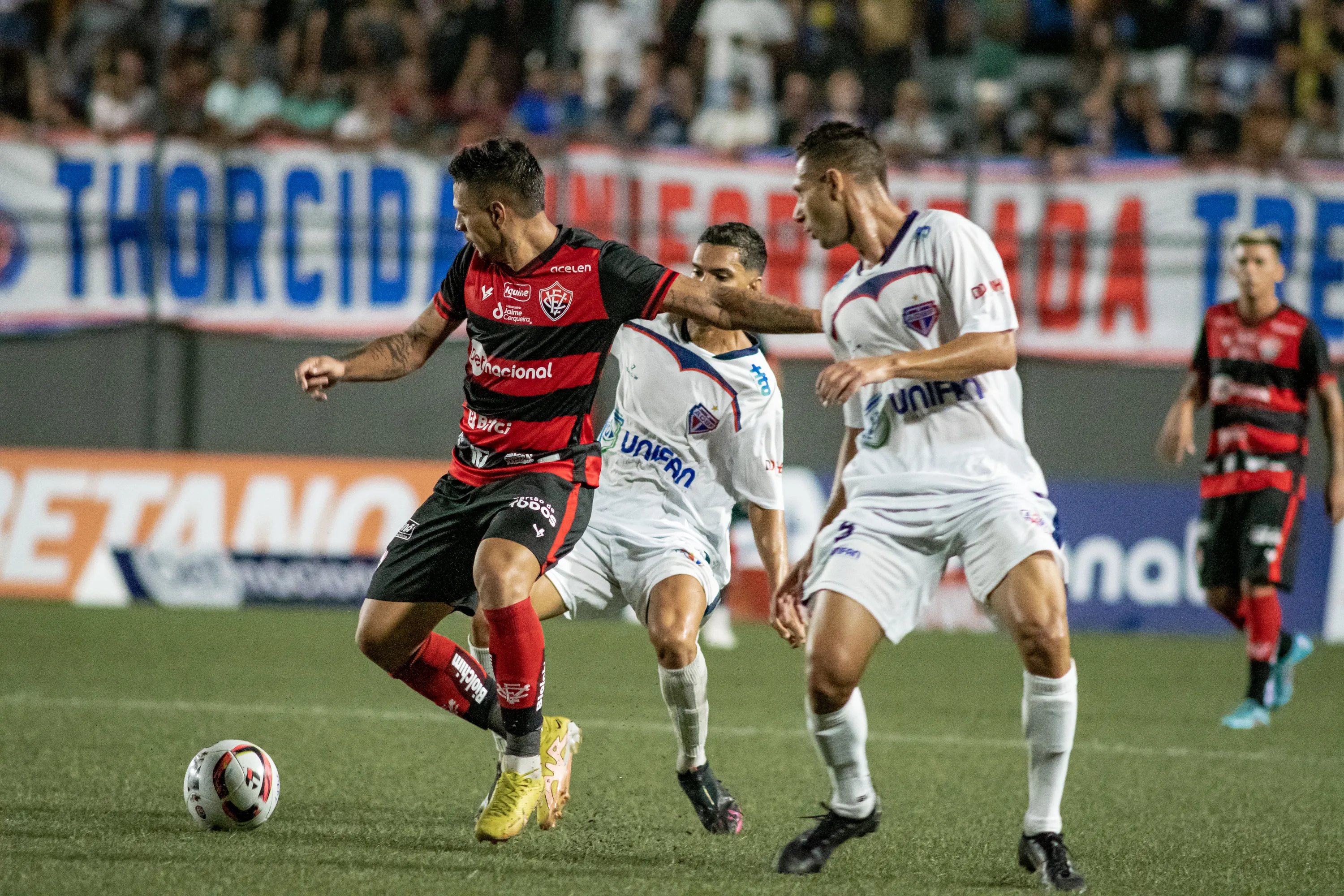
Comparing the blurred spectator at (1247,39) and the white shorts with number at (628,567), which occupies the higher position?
the blurred spectator at (1247,39)

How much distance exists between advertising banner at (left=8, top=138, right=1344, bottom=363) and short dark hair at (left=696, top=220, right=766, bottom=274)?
7925mm

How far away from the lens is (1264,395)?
865 centimetres

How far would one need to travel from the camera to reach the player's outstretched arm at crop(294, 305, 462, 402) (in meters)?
5.37

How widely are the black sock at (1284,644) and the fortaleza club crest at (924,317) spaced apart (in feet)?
15.5

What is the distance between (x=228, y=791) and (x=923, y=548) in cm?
220

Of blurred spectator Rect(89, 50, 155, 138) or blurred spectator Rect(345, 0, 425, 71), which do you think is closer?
blurred spectator Rect(89, 50, 155, 138)

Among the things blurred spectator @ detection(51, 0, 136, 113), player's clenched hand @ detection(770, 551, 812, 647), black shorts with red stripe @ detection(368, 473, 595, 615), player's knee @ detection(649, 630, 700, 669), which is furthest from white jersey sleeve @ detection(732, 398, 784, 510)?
blurred spectator @ detection(51, 0, 136, 113)

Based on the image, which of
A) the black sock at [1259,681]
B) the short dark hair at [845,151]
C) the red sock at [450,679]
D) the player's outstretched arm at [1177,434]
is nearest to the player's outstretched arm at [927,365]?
the short dark hair at [845,151]

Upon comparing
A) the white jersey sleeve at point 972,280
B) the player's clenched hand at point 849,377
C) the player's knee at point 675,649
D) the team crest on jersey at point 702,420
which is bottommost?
the player's knee at point 675,649

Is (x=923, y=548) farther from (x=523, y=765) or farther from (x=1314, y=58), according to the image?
(x=1314, y=58)

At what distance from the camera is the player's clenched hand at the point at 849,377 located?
420 centimetres

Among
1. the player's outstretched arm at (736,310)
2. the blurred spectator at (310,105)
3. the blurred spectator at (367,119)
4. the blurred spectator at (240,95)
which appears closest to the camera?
the player's outstretched arm at (736,310)

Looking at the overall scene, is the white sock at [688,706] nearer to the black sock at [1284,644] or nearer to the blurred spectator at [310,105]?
the black sock at [1284,644]

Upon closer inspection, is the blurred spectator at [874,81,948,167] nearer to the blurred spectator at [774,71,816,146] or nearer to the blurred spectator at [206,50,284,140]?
the blurred spectator at [774,71,816,146]
